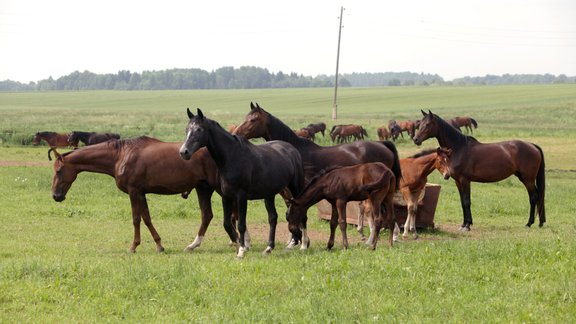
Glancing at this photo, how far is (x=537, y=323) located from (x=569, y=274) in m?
1.92

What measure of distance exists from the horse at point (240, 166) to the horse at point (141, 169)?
1.14 m

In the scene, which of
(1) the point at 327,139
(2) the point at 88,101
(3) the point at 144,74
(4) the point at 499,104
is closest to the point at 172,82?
(3) the point at 144,74

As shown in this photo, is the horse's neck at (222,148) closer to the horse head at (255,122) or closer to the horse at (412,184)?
the horse head at (255,122)

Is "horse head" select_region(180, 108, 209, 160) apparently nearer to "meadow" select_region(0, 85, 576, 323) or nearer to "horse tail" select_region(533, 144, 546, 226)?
"meadow" select_region(0, 85, 576, 323)

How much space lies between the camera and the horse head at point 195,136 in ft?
38.0

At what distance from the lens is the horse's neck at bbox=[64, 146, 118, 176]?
1359 centimetres

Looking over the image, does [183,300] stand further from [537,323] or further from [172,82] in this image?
[172,82]

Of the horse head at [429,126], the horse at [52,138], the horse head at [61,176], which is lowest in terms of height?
the horse at [52,138]

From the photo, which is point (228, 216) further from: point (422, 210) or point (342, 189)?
point (422, 210)

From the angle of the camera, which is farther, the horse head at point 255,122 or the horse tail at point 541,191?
the horse tail at point 541,191

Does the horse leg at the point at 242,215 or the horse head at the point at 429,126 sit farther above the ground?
the horse head at the point at 429,126

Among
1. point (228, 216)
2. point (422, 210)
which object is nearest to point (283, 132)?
point (228, 216)

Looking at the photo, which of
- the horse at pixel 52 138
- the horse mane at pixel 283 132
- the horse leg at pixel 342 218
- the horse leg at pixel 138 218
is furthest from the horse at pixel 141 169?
the horse at pixel 52 138

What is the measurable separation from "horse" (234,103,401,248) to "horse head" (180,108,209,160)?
2.42 meters
